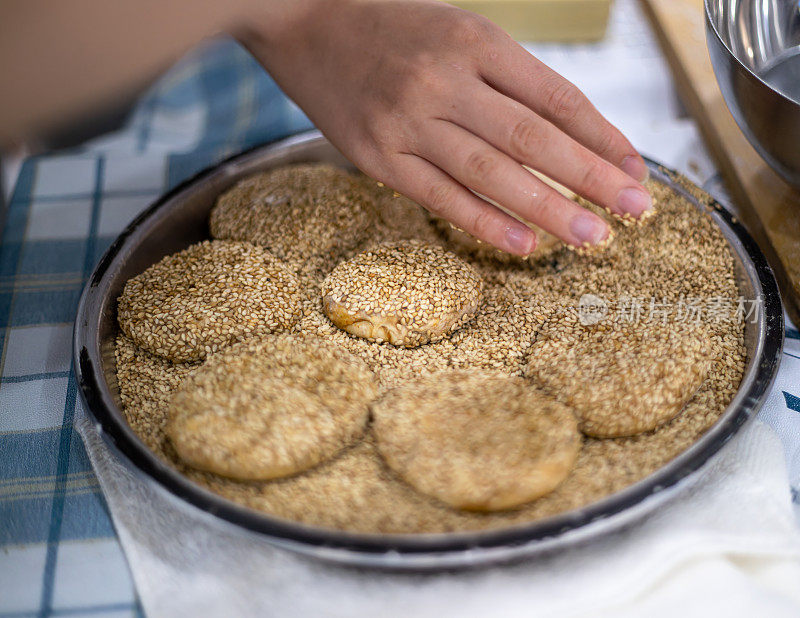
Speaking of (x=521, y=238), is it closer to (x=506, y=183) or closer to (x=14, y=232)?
(x=506, y=183)

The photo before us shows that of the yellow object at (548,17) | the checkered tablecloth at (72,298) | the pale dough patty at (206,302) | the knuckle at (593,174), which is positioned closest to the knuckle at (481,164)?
the knuckle at (593,174)

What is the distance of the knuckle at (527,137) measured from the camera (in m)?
1.09

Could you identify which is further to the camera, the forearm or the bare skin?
the bare skin

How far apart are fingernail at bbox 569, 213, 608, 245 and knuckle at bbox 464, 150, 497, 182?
0.15 metres

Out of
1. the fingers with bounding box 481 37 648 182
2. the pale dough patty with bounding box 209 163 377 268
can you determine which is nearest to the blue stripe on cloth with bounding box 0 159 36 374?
the pale dough patty with bounding box 209 163 377 268

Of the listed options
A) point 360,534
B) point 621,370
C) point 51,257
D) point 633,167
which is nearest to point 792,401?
point 621,370

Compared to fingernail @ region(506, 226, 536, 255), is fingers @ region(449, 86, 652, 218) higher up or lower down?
higher up

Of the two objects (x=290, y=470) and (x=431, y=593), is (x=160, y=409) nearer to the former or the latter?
(x=290, y=470)

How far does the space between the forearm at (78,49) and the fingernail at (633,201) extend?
0.66m

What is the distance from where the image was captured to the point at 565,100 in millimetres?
1150

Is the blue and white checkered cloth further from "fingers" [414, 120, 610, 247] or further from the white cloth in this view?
"fingers" [414, 120, 610, 247]

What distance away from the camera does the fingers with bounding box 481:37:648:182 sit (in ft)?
3.77

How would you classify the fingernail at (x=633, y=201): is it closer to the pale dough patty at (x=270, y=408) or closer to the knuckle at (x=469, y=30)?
the knuckle at (x=469, y=30)

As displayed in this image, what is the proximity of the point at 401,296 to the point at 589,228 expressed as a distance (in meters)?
0.32
